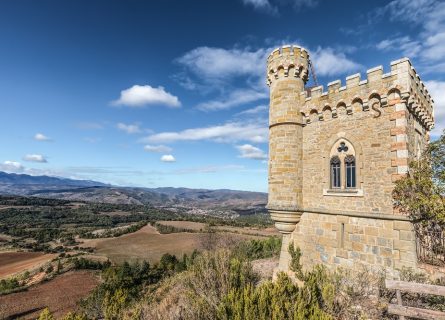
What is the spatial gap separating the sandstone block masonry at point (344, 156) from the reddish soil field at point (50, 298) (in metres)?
20.4

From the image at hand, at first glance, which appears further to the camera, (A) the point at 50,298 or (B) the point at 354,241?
(A) the point at 50,298

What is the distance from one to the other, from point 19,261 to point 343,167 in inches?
2220

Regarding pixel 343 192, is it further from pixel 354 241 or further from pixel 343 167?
pixel 354 241

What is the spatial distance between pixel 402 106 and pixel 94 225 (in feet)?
332

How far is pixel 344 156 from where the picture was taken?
10812 mm

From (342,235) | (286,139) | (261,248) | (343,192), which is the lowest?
(261,248)

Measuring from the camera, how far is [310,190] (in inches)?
460

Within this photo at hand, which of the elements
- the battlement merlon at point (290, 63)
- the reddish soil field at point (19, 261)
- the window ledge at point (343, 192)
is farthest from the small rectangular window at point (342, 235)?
the reddish soil field at point (19, 261)

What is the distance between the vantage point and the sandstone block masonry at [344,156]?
9.39 metres

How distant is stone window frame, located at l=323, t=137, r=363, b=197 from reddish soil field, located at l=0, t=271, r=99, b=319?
21.8m

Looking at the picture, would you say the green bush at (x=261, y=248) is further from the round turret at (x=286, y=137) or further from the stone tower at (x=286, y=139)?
the round turret at (x=286, y=137)

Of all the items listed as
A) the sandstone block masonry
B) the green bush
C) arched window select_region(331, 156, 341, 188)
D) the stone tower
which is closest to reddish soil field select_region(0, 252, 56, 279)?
the green bush

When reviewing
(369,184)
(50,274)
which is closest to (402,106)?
(369,184)

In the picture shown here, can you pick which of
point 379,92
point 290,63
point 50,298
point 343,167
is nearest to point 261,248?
point 343,167
